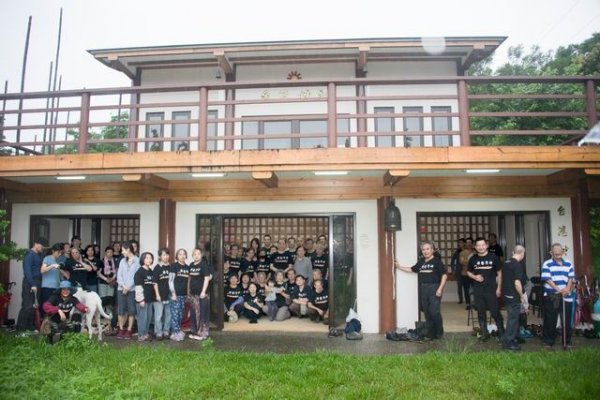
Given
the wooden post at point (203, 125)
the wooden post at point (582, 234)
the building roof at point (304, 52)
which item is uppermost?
the building roof at point (304, 52)

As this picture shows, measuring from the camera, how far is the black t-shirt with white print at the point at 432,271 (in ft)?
24.2

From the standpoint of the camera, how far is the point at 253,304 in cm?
916

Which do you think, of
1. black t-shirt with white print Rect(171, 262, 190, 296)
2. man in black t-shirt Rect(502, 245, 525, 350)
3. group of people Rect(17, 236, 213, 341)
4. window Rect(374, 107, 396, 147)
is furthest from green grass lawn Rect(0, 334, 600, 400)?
window Rect(374, 107, 396, 147)

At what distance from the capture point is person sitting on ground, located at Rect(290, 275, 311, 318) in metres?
8.92

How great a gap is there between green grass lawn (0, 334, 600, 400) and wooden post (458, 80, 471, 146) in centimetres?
316

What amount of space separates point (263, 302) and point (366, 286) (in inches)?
92.8

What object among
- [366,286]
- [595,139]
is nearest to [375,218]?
[366,286]

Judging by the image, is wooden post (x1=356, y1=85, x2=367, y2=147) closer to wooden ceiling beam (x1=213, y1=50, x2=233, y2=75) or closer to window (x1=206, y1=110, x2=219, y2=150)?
wooden ceiling beam (x1=213, y1=50, x2=233, y2=75)

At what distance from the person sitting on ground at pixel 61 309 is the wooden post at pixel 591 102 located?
8.53 m

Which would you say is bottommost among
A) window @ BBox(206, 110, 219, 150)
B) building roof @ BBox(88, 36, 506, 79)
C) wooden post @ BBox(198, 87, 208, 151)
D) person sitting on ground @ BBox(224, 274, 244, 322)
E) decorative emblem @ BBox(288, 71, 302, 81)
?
person sitting on ground @ BBox(224, 274, 244, 322)

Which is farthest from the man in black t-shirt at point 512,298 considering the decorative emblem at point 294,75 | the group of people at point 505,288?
the decorative emblem at point 294,75

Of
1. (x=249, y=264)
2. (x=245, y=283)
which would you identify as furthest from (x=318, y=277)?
(x=249, y=264)

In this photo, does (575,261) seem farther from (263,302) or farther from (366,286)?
(263,302)

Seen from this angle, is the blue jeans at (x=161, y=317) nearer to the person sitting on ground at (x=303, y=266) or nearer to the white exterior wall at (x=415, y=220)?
the person sitting on ground at (x=303, y=266)
